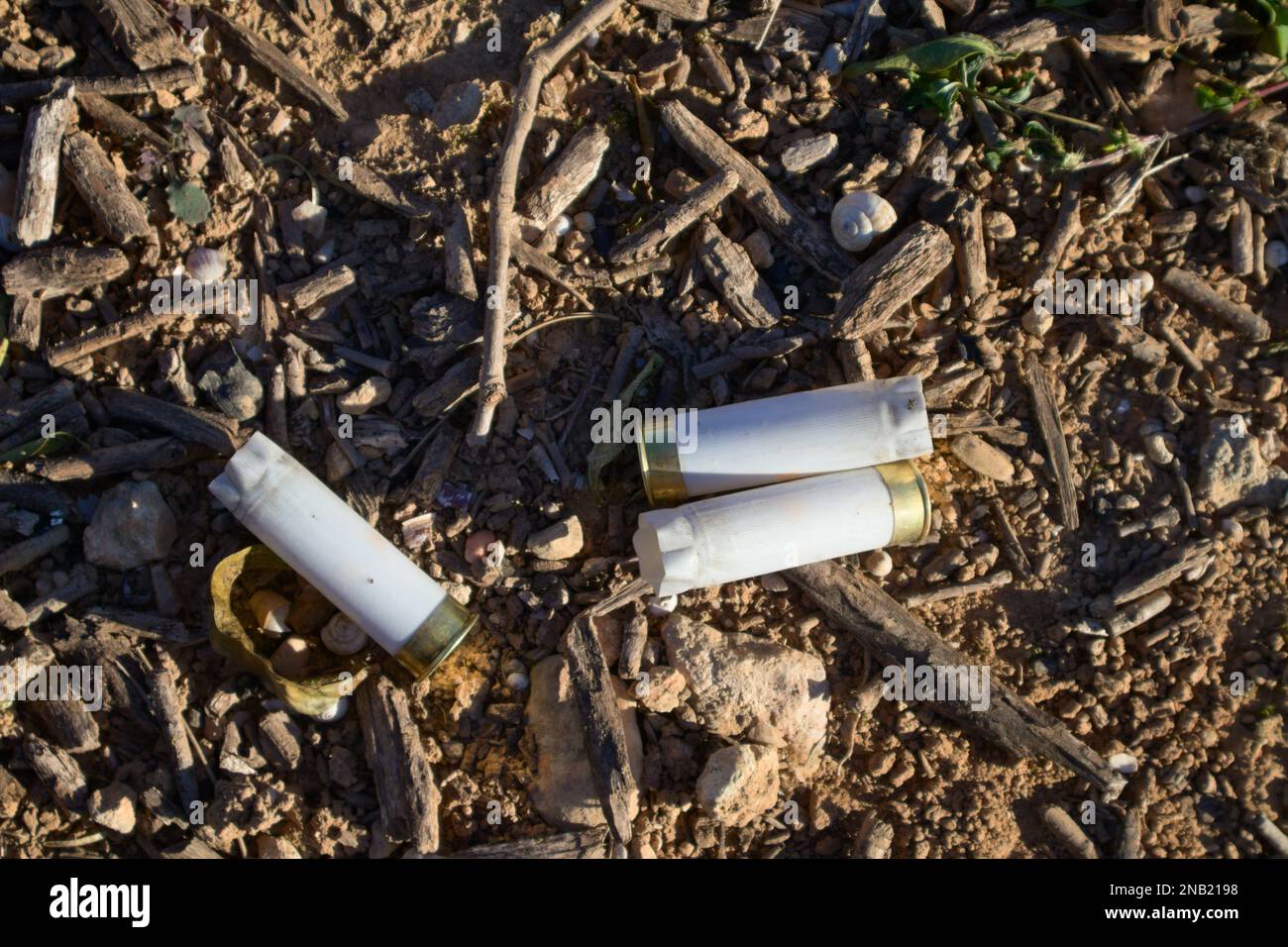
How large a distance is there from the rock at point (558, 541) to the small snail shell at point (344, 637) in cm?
82

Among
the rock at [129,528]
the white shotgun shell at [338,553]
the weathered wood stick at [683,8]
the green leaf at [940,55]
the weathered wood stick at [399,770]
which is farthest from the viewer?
the weathered wood stick at [683,8]

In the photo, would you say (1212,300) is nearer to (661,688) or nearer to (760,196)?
(760,196)

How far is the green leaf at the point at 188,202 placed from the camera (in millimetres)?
4297

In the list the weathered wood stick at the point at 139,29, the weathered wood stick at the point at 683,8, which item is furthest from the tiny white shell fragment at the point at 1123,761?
the weathered wood stick at the point at 139,29

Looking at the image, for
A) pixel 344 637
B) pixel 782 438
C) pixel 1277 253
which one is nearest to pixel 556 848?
pixel 344 637

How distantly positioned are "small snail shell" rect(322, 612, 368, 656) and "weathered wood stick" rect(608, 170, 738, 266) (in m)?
1.97

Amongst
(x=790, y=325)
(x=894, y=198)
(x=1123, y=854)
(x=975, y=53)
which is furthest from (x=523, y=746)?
(x=975, y=53)

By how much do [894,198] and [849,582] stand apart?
5.81ft

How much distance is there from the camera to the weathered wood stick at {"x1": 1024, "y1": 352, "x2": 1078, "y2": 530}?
445cm

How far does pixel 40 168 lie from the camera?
4.22 m

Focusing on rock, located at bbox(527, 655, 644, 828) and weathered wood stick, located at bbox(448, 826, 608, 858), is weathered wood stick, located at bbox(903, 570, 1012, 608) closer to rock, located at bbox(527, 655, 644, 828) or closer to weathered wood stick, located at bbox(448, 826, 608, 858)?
rock, located at bbox(527, 655, 644, 828)

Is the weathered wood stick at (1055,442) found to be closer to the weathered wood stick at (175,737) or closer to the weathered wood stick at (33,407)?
the weathered wood stick at (175,737)
